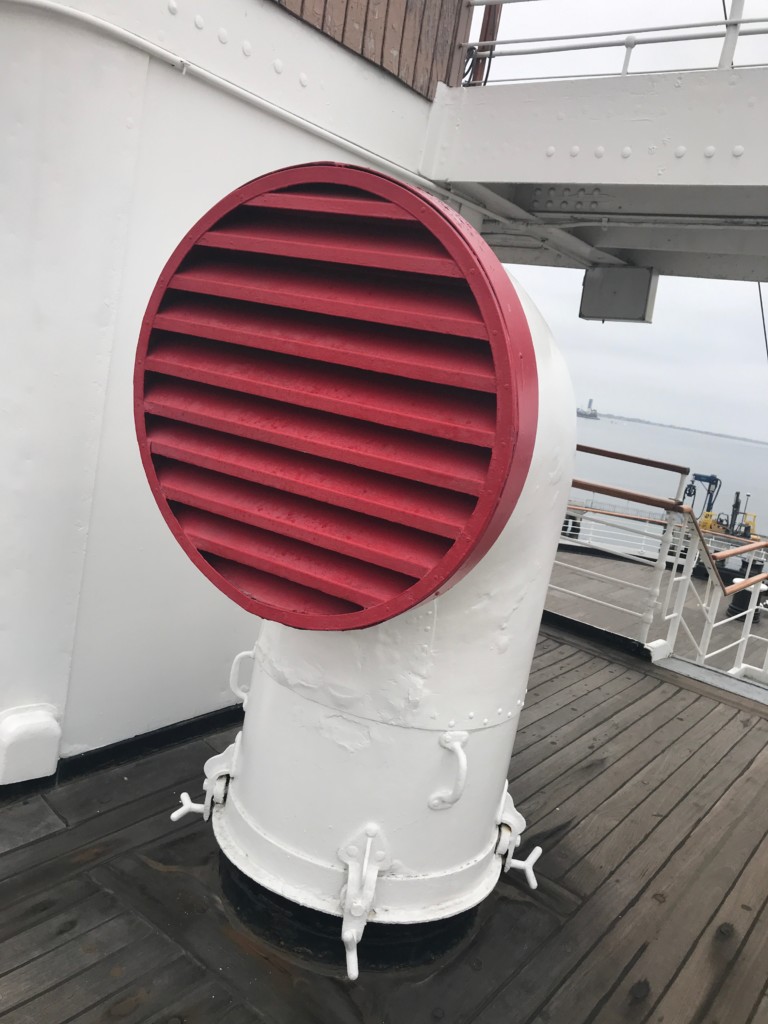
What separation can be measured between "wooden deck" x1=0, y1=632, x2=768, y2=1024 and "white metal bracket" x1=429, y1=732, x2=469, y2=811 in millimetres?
489

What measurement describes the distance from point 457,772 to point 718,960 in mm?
1219

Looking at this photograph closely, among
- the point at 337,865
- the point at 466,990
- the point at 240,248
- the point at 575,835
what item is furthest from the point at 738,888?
the point at 240,248

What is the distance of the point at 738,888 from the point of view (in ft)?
8.79

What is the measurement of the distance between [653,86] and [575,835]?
299 cm

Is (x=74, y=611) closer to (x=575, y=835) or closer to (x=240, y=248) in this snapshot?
(x=240, y=248)

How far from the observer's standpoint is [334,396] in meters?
1.48

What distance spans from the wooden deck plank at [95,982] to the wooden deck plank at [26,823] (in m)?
0.59

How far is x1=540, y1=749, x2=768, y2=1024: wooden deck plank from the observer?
2.05 m

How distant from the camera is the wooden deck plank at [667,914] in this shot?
205 centimetres

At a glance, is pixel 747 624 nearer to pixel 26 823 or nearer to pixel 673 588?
pixel 673 588

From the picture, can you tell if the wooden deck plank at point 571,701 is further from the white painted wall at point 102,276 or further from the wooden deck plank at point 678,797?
the white painted wall at point 102,276

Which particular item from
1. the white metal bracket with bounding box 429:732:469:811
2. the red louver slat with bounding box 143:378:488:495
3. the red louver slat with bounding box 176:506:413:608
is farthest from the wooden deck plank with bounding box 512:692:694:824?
the red louver slat with bounding box 143:378:488:495

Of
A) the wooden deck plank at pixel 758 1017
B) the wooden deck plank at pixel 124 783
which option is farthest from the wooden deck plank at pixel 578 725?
the wooden deck plank at pixel 124 783

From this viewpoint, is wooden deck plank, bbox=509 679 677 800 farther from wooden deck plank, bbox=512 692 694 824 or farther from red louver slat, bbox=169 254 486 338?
red louver slat, bbox=169 254 486 338
